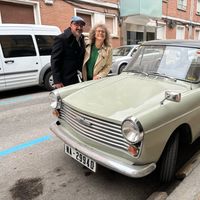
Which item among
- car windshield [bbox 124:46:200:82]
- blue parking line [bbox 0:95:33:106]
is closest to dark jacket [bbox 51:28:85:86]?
car windshield [bbox 124:46:200:82]

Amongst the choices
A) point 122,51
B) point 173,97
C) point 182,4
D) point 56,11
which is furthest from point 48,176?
point 182,4

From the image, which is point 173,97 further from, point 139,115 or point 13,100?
point 13,100

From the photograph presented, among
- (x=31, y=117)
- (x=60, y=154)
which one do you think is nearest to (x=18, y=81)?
(x=31, y=117)

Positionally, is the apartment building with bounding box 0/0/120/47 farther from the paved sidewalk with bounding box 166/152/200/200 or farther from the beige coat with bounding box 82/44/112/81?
the paved sidewalk with bounding box 166/152/200/200

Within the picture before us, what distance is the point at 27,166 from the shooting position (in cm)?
310

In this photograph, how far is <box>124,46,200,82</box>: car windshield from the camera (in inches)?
120

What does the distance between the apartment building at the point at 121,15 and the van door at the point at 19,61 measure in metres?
3.96

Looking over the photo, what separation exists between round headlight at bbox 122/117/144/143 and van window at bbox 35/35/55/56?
18.8ft

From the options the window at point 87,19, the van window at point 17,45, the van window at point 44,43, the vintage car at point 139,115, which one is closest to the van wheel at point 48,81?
the van window at point 44,43

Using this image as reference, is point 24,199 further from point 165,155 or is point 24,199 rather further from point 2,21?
point 2,21

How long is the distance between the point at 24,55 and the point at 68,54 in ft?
11.5

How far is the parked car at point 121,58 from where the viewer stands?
9.28 meters

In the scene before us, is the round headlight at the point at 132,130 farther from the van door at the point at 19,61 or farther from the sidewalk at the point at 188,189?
the van door at the point at 19,61

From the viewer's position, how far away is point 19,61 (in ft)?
21.8
